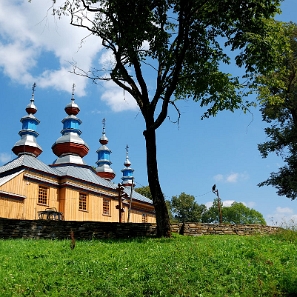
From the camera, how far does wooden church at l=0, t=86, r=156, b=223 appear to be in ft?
76.4

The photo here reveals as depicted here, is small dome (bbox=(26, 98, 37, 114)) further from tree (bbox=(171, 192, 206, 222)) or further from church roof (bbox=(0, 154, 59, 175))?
tree (bbox=(171, 192, 206, 222))

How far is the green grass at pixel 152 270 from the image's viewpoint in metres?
7.61

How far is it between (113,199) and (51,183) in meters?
6.14

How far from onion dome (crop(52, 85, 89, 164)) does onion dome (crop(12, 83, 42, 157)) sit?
212cm

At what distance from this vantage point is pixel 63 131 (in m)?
33.4

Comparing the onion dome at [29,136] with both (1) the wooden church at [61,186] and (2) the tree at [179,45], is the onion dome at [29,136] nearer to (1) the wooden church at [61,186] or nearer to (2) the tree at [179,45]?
(1) the wooden church at [61,186]

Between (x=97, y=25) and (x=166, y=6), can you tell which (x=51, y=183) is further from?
(x=166, y=6)

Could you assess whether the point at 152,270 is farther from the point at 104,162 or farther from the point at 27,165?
the point at 104,162

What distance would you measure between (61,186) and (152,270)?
19338mm

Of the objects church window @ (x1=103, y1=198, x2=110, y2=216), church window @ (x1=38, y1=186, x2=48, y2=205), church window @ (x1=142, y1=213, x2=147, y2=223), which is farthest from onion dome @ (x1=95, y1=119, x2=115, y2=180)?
church window @ (x1=38, y1=186, x2=48, y2=205)

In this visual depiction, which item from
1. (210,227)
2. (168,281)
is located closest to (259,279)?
(168,281)

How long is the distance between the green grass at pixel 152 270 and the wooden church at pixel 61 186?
11.3 m

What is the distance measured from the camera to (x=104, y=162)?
4203cm

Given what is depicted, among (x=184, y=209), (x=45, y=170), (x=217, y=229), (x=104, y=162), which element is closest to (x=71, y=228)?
(x=217, y=229)
